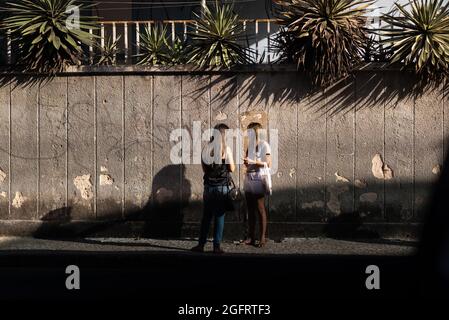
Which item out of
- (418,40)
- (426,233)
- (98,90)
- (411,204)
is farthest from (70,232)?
(426,233)

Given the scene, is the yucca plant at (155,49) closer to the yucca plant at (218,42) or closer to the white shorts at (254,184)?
the yucca plant at (218,42)

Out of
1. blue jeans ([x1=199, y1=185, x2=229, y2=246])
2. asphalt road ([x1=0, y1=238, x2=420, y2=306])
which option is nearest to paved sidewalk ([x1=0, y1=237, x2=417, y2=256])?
asphalt road ([x1=0, y1=238, x2=420, y2=306])

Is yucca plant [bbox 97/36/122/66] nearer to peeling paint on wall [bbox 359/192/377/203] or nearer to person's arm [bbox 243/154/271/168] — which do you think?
person's arm [bbox 243/154/271/168]

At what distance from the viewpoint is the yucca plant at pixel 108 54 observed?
32.8ft

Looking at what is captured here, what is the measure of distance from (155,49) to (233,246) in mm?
3018

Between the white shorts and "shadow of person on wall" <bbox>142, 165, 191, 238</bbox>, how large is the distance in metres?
0.94

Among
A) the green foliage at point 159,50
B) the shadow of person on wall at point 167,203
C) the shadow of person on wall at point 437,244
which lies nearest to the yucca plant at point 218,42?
the green foliage at point 159,50

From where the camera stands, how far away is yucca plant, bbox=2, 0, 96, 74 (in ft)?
31.0

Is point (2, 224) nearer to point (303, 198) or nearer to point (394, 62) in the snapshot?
point (303, 198)

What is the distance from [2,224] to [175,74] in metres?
3.18

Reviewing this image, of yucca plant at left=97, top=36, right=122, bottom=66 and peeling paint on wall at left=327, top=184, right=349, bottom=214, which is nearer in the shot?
peeling paint on wall at left=327, top=184, right=349, bottom=214

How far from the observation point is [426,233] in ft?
9.93

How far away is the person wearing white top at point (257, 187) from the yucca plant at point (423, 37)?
211 centimetres
